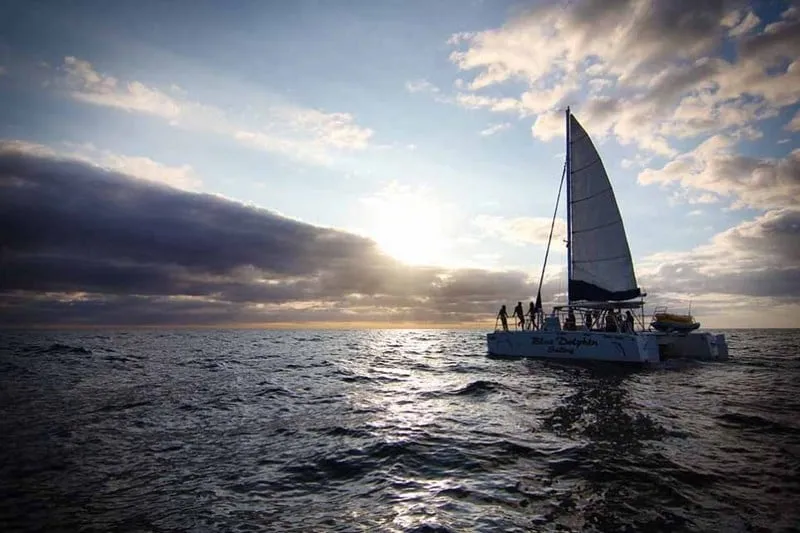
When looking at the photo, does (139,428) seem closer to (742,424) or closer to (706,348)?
(742,424)

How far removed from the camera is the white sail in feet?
91.2

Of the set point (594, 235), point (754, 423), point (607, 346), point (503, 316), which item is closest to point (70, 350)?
point (503, 316)

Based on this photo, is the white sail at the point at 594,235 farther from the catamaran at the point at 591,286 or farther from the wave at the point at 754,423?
the wave at the point at 754,423

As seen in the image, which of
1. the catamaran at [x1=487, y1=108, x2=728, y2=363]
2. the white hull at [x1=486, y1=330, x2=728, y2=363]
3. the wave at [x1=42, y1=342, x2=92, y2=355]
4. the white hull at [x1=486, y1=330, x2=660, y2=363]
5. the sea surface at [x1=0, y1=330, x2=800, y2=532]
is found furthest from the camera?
the wave at [x1=42, y1=342, x2=92, y2=355]

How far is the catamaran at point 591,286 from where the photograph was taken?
27.4 metres

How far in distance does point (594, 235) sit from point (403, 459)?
82.8 ft

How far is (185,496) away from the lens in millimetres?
6660

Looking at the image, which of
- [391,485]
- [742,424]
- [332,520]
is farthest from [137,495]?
[742,424]

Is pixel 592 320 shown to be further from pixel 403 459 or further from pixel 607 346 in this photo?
pixel 403 459

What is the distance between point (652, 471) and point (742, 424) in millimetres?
5873

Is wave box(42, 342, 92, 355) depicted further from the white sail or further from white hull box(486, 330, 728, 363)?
the white sail

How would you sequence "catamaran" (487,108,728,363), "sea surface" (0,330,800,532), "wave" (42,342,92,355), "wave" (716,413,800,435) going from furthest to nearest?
1. "wave" (42,342,92,355)
2. "catamaran" (487,108,728,363)
3. "wave" (716,413,800,435)
4. "sea surface" (0,330,800,532)

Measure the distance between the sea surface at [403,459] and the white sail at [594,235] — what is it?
11.5 meters

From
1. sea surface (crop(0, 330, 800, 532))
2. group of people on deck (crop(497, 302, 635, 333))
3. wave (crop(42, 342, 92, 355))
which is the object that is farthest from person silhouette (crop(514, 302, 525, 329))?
wave (crop(42, 342, 92, 355))
